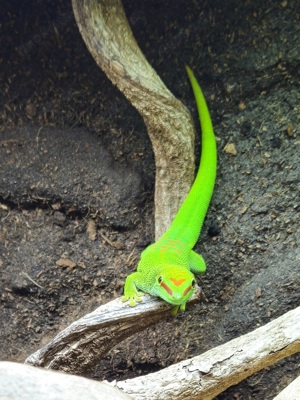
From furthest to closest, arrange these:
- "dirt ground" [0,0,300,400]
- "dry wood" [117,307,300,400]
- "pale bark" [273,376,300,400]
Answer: "dirt ground" [0,0,300,400]
"pale bark" [273,376,300,400]
"dry wood" [117,307,300,400]

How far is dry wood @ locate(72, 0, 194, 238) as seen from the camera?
270 cm

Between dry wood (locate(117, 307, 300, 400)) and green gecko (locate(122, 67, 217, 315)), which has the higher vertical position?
green gecko (locate(122, 67, 217, 315))

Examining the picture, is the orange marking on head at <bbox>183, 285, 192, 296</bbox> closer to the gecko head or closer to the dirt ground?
the gecko head

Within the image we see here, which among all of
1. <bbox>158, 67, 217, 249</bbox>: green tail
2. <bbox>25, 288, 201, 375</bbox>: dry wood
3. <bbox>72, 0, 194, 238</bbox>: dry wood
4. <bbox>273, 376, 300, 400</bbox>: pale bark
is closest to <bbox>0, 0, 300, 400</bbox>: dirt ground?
<bbox>158, 67, 217, 249</bbox>: green tail

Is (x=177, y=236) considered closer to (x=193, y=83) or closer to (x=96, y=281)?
(x=96, y=281)

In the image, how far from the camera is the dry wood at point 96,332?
8.07ft

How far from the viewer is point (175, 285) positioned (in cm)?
241

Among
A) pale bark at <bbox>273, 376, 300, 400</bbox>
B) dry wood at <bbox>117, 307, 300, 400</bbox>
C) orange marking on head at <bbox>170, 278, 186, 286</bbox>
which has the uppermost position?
orange marking on head at <bbox>170, 278, 186, 286</bbox>

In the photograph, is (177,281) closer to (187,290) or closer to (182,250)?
(187,290)

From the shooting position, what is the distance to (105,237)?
3.34m

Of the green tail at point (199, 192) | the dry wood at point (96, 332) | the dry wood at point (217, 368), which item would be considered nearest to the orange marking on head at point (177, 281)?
the dry wood at point (96, 332)

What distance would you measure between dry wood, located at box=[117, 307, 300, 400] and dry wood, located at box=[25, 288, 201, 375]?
363mm

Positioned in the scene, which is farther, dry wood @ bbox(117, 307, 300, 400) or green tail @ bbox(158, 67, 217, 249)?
green tail @ bbox(158, 67, 217, 249)

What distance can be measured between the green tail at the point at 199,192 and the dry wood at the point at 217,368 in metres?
0.82
